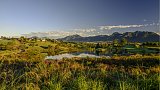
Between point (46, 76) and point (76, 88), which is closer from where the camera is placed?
point (76, 88)

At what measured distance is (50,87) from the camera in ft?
28.2

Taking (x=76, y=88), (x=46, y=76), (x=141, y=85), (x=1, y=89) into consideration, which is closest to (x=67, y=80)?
(x=46, y=76)

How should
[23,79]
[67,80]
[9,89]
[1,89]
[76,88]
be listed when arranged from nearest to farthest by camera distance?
[1,89] < [9,89] < [76,88] < [67,80] < [23,79]

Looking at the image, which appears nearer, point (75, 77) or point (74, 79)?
point (74, 79)

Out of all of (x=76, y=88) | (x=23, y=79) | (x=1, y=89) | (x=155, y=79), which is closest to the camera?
(x=1, y=89)

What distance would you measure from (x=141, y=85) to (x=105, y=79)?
2.69m

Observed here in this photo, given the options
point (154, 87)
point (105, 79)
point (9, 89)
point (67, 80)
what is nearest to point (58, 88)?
point (9, 89)

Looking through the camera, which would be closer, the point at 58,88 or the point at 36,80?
the point at 58,88

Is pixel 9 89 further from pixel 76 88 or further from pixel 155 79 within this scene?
pixel 155 79

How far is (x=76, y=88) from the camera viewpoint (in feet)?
28.9

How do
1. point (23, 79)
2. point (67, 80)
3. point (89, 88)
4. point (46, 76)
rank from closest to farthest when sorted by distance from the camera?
point (89, 88)
point (67, 80)
point (46, 76)
point (23, 79)

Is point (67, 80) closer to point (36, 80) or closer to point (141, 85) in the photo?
point (36, 80)

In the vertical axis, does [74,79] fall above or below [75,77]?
above

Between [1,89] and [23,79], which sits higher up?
[1,89]
